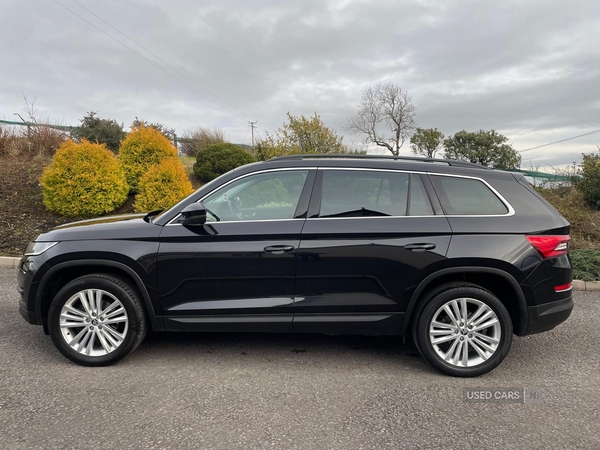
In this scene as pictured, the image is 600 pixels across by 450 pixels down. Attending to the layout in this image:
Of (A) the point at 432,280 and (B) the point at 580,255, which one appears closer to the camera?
(A) the point at 432,280

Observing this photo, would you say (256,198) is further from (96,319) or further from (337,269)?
(96,319)

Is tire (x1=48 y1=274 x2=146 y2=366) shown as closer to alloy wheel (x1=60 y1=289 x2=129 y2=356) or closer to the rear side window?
alloy wheel (x1=60 y1=289 x2=129 y2=356)

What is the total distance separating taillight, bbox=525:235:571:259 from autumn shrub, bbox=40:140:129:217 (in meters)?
8.86

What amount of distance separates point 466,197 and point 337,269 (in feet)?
4.19

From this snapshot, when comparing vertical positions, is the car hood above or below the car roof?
below

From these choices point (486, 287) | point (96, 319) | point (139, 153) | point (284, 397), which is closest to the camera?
point (284, 397)

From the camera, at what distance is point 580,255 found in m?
7.01

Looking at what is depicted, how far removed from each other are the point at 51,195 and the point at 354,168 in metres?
8.40

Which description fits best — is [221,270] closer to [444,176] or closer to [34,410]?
[34,410]

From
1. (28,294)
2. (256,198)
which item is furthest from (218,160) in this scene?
(28,294)

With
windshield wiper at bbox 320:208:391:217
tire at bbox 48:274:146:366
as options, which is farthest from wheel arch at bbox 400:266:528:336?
tire at bbox 48:274:146:366

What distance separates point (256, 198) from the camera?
379 cm

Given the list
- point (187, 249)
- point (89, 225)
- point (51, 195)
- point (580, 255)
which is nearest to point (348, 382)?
point (187, 249)

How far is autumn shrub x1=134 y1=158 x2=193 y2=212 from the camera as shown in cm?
912
